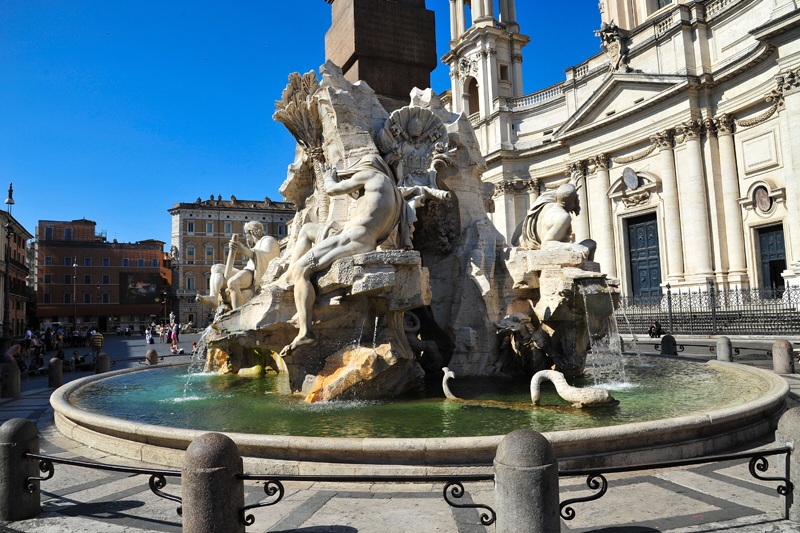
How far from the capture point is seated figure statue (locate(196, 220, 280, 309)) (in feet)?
36.5

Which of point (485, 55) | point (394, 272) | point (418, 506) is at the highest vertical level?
point (485, 55)

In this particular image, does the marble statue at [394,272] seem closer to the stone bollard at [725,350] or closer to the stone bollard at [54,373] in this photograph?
the stone bollard at [54,373]

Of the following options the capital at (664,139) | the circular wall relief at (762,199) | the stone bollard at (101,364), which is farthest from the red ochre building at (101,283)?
the circular wall relief at (762,199)

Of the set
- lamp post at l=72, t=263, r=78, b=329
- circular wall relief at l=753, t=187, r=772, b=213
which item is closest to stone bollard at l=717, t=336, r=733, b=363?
circular wall relief at l=753, t=187, r=772, b=213

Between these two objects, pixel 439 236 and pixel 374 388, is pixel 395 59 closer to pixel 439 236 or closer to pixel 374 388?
pixel 439 236

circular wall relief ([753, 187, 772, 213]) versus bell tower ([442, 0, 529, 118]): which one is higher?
bell tower ([442, 0, 529, 118])

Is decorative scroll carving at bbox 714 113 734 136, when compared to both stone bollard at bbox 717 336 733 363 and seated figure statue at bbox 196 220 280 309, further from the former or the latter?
seated figure statue at bbox 196 220 280 309

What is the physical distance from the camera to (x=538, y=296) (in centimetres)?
949

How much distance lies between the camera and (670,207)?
29016 mm

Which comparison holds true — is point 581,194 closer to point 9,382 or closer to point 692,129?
point 692,129

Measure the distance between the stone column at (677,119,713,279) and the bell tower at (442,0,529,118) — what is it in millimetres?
14391

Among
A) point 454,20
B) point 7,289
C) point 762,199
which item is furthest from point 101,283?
point 762,199

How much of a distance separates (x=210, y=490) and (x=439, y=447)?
1.84m

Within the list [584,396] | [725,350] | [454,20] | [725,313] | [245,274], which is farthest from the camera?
[454,20]
